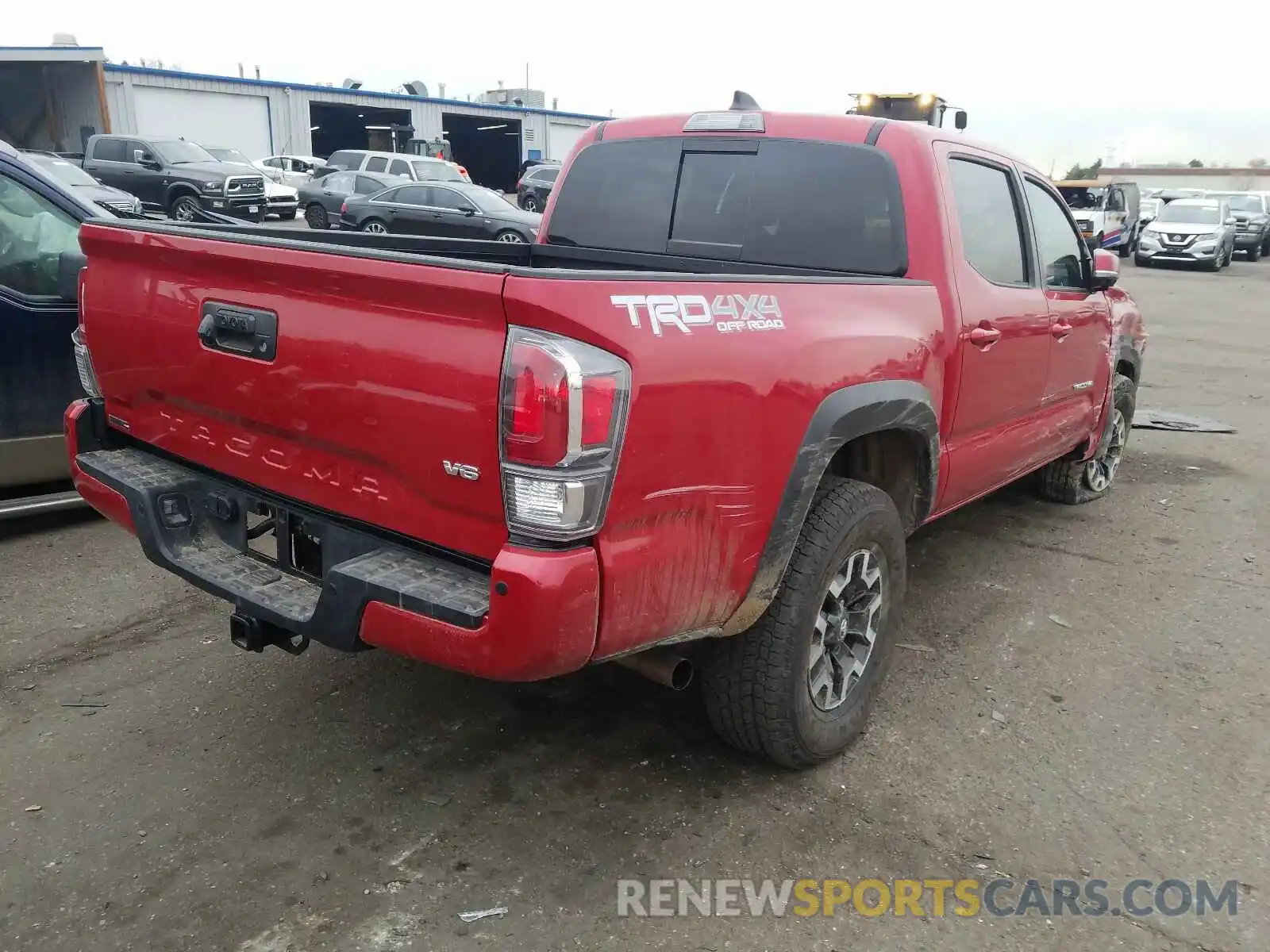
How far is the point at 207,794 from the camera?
2.91 meters

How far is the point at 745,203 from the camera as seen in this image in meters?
3.79

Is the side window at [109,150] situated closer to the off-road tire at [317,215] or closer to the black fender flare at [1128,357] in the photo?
the off-road tire at [317,215]

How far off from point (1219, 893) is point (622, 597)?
5.98ft

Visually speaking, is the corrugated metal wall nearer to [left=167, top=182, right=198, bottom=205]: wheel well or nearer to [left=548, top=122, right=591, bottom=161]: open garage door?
[left=548, top=122, right=591, bottom=161]: open garage door

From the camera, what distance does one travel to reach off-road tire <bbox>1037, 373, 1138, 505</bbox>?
582 centimetres

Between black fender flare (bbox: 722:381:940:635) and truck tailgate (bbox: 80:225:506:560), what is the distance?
77cm

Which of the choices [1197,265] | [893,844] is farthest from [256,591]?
[1197,265]

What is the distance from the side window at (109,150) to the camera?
2126 centimetres

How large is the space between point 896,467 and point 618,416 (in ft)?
5.37

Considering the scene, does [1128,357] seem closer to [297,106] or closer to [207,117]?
[207,117]

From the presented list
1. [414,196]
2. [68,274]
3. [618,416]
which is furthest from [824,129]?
[414,196]

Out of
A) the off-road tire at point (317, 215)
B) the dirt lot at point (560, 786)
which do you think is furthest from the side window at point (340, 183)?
the dirt lot at point (560, 786)

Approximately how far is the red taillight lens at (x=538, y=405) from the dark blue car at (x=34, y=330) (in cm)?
342

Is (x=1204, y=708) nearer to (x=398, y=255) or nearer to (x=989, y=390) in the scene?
(x=989, y=390)
